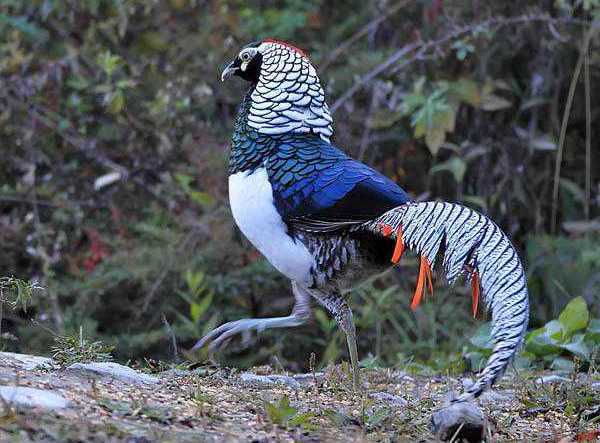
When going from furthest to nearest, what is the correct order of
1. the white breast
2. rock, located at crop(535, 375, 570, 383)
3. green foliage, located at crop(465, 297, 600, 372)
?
green foliage, located at crop(465, 297, 600, 372) < rock, located at crop(535, 375, 570, 383) < the white breast

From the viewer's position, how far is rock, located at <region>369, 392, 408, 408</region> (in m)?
4.45

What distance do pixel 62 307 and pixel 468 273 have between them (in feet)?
13.7

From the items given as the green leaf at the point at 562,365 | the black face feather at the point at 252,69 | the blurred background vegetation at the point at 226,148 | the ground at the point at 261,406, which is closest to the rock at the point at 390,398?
the ground at the point at 261,406

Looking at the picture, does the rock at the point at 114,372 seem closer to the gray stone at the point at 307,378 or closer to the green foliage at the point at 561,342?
the gray stone at the point at 307,378

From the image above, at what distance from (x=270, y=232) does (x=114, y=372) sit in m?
0.78

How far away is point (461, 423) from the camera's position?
12.0 feet

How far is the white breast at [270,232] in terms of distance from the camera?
4.43m

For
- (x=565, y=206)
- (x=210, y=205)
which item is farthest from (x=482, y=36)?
(x=210, y=205)

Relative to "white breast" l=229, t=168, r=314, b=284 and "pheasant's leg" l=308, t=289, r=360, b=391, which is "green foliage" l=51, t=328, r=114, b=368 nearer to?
"white breast" l=229, t=168, r=314, b=284

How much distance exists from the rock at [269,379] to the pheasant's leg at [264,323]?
0.60 feet

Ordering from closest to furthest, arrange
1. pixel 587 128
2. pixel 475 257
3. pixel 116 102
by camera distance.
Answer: pixel 475 257, pixel 587 128, pixel 116 102

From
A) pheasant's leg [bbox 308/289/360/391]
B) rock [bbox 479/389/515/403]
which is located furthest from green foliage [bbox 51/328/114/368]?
rock [bbox 479/389/515/403]

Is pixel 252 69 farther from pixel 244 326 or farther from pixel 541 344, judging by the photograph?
pixel 541 344

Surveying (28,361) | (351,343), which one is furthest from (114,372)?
(351,343)
